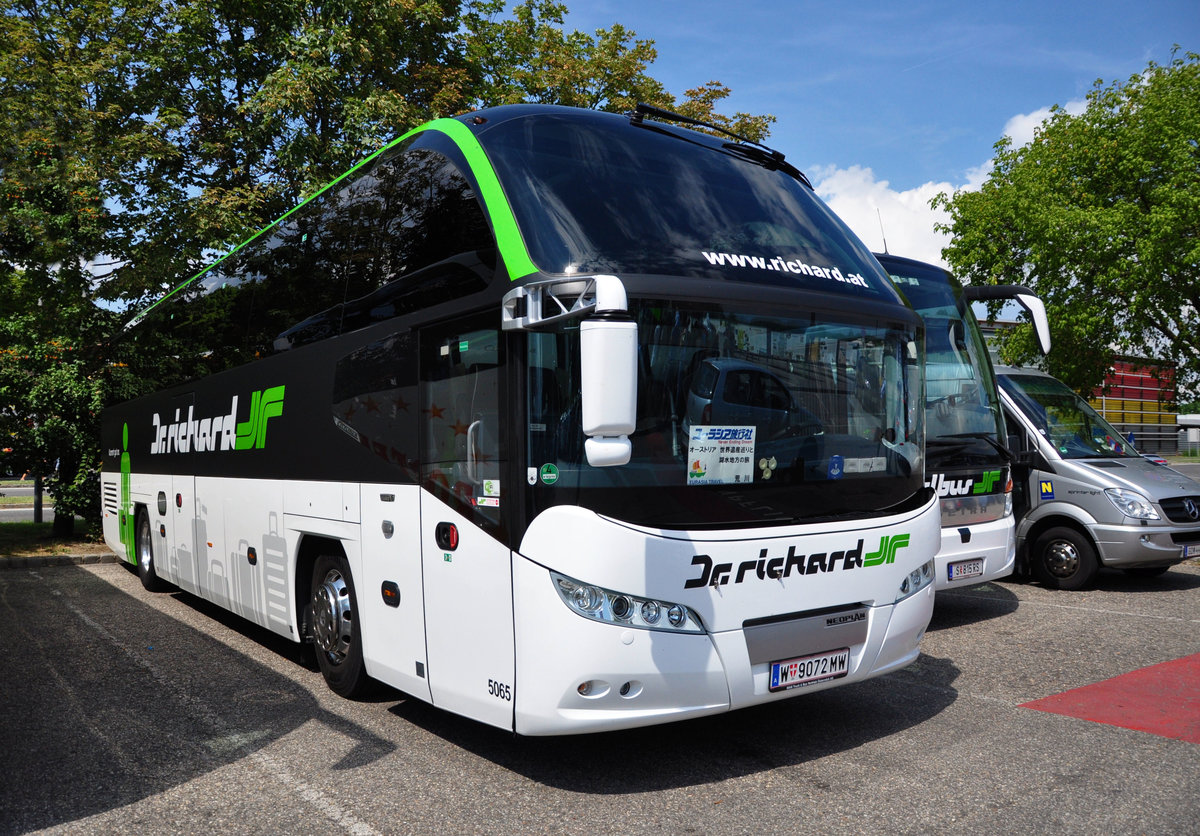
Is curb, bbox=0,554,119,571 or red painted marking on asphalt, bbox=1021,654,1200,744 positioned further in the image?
curb, bbox=0,554,119,571

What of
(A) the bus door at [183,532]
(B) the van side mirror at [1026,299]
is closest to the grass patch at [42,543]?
(A) the bus door at [183,532]

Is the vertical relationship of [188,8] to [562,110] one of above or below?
above

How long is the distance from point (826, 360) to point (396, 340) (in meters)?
2.47

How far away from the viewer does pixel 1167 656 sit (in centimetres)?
718

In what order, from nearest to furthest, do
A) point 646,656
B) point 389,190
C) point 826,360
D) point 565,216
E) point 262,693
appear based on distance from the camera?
point 646,656 < point 565,216 < point 826,360 < point 389,190 < point 262,693

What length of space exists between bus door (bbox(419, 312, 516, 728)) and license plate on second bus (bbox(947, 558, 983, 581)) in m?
4.87

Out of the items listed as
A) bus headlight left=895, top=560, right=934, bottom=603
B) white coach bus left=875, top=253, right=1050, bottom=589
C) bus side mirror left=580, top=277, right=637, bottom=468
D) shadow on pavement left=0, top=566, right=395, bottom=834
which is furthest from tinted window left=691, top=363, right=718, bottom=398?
white coach bus left=875, top=253, right=1050, bottom=589

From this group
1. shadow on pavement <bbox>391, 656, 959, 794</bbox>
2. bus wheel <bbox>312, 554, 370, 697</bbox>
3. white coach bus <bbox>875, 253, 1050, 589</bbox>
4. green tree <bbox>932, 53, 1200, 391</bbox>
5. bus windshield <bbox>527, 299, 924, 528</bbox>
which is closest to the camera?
bus windshield <bbox>527, 299, 924, 528</bbox>

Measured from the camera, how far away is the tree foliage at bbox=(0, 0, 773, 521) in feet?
49.6

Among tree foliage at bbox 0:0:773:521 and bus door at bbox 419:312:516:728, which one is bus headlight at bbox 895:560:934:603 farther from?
tree foliage at bbox 0:0:773:521

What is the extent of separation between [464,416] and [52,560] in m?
12.4

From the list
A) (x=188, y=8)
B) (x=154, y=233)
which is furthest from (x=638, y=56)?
(x=154, y=233)

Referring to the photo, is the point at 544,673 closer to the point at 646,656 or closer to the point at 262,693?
the point at 646,656

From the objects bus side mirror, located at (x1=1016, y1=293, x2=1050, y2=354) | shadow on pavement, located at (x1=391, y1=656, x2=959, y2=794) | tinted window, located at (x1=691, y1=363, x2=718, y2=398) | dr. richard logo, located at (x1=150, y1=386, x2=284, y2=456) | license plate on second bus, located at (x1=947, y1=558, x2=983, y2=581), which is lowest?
shadow on pavement, located at (x1=391, y1=656, x2=959, y2=794)
